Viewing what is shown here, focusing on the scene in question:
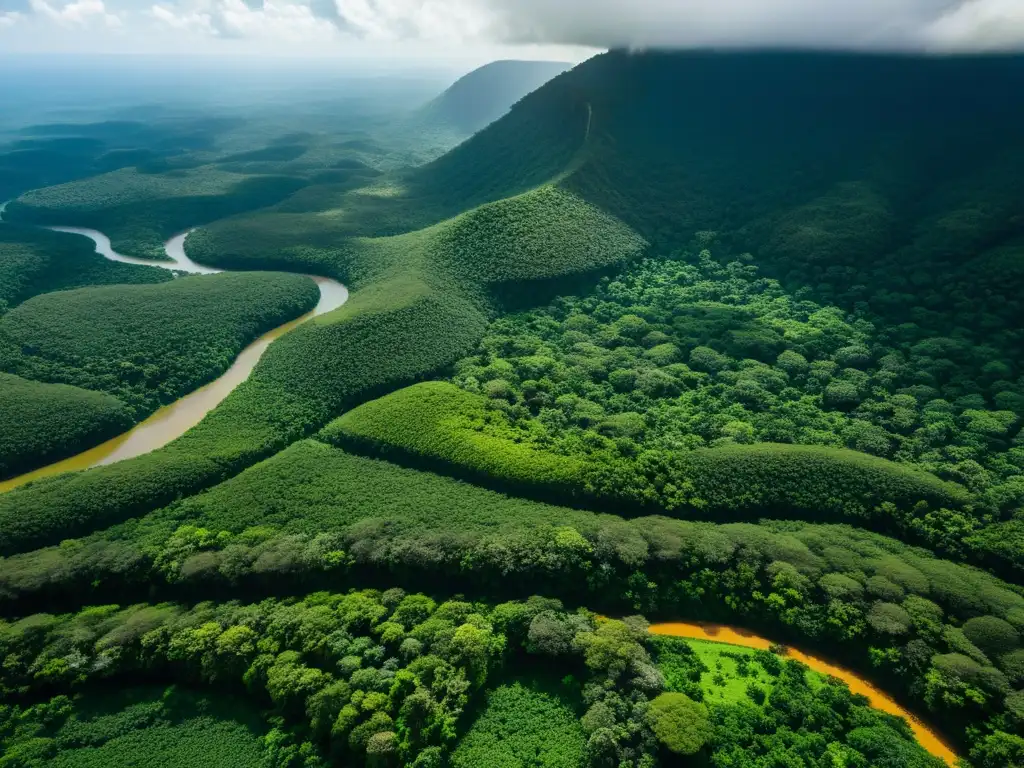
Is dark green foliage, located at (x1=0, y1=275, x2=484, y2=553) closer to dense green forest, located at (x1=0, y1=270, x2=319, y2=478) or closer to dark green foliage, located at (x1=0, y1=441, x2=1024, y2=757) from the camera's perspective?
dark green foliage, located at (x1=0, y1=441, x2=1024, y2=757)

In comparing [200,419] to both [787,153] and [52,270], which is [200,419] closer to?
[52,270]

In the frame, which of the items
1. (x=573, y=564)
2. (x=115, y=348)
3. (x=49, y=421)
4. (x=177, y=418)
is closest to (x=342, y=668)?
(x=573, y=564)

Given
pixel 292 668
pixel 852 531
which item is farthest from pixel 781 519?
pixel 292 668

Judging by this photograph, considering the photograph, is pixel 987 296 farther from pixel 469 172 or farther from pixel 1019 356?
pixel 469 172

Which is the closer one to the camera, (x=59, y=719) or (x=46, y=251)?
(x=59, y=719)

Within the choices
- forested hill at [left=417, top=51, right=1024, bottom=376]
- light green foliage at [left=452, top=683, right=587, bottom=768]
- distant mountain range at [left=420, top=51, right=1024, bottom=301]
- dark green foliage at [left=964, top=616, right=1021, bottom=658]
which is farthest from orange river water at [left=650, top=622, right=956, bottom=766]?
distant mountain range at [left=420, top=51, right=1024, bottom=301]

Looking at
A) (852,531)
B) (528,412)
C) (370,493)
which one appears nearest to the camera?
(852,531)

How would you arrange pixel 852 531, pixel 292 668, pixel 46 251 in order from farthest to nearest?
pixel 46 251 → pixel 852 531 → pixel 292 668

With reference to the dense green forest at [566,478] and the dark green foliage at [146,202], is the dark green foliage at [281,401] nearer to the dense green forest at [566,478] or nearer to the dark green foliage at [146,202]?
the dense green forest at [566,478]

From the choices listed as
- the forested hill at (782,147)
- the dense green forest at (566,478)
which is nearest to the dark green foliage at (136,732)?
the dense green forest at (566,478)
